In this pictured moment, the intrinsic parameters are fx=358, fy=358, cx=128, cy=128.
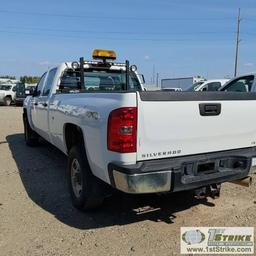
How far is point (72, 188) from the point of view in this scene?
477 cm

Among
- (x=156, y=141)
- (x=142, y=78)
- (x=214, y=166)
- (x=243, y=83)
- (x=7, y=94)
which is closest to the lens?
(x=156, y=141)

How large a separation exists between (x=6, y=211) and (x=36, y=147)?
466 centimetres

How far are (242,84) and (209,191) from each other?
409 cm

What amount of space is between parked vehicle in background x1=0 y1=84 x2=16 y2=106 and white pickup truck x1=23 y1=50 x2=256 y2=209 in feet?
80.4

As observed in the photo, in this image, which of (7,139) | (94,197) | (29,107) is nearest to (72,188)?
(94,197)

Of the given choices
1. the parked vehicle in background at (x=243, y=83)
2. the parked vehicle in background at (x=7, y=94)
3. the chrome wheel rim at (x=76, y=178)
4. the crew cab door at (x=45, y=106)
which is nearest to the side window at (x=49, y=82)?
the crew cab door at (x=45, y=106)

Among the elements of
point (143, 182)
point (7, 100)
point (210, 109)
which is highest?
point (210, 109)

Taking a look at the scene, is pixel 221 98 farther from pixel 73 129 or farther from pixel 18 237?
pixel 18 237

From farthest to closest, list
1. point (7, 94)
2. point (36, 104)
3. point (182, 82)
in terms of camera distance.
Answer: point (182, 82), point (7, 94), point (36, 104)

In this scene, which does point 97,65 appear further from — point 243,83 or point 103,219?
point 243,83

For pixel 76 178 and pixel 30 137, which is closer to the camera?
pixel 76 178

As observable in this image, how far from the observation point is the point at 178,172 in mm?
3518

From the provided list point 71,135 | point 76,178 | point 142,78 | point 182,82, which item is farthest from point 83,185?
point 182,82

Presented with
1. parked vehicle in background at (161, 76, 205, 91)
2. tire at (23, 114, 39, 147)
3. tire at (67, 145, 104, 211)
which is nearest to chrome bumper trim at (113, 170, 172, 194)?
tire at (67, 145, 104, 211)
